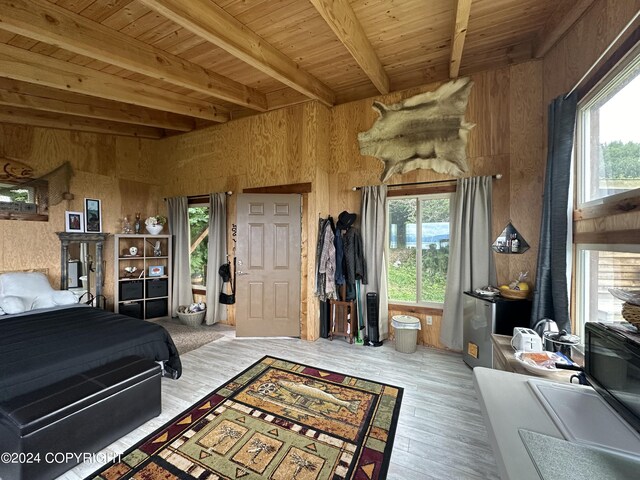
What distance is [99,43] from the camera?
2.19 meters

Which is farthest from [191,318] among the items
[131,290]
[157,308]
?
[131,290]

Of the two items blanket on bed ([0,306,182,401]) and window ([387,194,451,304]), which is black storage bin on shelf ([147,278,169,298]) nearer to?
blanket on bed ([0,306,182,401])

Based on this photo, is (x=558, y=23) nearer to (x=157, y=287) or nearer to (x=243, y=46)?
(x=243, y=46)

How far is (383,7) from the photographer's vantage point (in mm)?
2195

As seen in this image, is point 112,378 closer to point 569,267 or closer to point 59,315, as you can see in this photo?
point 59,315

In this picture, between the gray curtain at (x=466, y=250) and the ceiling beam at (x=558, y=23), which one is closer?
the ceiling beam at (x=558, y=23)

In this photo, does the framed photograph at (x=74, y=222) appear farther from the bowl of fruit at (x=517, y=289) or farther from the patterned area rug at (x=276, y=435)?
the bowl of fruit at (x=517, y=289)

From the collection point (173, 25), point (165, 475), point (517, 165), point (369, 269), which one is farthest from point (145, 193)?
point (517, 165)

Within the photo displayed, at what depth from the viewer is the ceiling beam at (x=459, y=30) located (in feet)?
6.18

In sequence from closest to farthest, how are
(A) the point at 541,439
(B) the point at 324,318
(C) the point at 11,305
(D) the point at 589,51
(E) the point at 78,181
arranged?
(A) the point at 541,439, (D) the point at 589,51, (C) the point at 11,305, (B) the point at 324,318, (E) the point at 78,181

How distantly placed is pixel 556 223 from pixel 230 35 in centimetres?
302

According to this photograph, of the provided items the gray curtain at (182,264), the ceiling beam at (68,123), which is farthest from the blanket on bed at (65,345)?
the ceiling beam at (68,123)

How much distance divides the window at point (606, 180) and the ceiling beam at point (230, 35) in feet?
8.37

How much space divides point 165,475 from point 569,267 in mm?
3016
